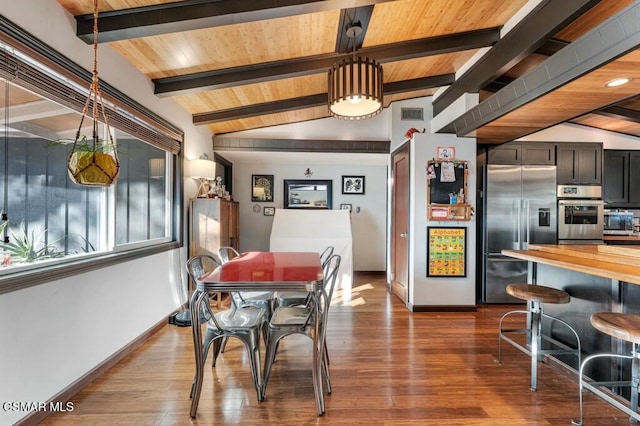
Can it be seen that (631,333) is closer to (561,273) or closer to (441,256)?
(561,273)

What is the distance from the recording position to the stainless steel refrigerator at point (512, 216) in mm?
3943

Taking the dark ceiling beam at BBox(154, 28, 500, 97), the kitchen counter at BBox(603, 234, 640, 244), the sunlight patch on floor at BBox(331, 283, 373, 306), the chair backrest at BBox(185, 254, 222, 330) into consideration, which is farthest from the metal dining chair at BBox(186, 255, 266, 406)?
the kitchen counter at BBox(603, 234, 640, 244)

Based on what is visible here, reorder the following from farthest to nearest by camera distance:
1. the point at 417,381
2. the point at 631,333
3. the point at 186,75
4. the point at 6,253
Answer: the point at 186,75, the point at 417,381, the point at 6,253, the point at 631,333

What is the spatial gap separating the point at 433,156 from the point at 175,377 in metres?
3.43

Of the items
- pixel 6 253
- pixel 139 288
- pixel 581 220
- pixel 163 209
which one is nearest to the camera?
pixel 6 253

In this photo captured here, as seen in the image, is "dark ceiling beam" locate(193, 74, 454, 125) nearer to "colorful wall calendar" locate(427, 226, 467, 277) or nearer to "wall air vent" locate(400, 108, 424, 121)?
"wall air vent" locate(400, 108, 424, 121)

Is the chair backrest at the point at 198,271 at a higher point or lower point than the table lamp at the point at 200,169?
lower

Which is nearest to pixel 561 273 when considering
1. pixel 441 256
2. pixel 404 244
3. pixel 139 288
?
pixel 441 256

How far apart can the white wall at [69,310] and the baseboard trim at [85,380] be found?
0.03m

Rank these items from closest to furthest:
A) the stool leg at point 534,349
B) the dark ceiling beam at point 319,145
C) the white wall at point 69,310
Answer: the white wall at point 69,310 → the stool leg at point 534,349 → the dark ceiling beam at point 319,145

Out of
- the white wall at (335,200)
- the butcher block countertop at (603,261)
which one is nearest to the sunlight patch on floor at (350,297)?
the white wall at (335,200)

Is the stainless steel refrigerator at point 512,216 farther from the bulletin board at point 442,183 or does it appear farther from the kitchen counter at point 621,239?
the kitchen counter at point 621,239

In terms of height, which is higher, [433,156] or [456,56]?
[456,56]

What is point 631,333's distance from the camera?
1.47 metres
